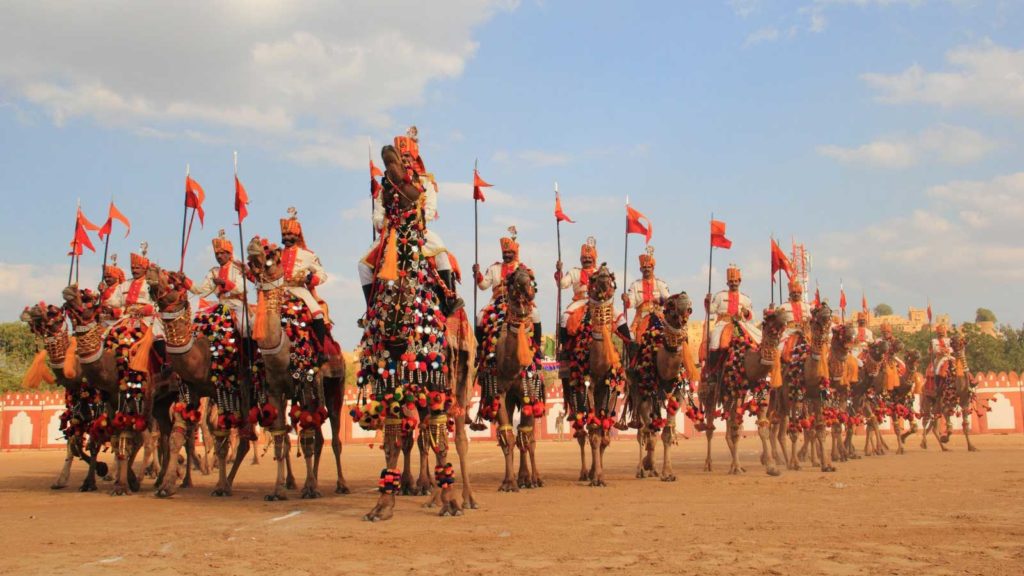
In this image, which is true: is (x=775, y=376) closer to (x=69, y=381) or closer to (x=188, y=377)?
(x=188, y=377)

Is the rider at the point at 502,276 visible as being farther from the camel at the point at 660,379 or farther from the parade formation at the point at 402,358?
the camel at the point at 660,379

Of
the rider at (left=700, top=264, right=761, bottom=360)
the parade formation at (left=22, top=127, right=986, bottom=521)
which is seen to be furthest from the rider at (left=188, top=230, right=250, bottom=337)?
the rider at (left=700, top=264, right=761, bottom=360)

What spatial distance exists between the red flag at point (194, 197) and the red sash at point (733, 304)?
9820mm

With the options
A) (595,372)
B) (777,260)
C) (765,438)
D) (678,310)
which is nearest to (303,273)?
(595,372)

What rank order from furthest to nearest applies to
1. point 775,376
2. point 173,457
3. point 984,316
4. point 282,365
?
1. point 984,316
2. point 775,376
3. point 173,457
4. point 282,365

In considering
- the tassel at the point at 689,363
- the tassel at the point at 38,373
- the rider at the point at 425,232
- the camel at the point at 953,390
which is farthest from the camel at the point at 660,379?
the camel at the point at 953,390

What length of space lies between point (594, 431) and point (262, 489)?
5.33m

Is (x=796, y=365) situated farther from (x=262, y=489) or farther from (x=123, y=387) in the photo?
(x=123, y=387)

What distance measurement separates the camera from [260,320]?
36.9ft

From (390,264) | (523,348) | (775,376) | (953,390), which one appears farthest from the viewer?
(953,390)

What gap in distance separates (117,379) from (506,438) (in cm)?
587

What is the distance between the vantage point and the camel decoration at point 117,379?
1303cm

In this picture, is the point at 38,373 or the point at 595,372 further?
the point at 38,373

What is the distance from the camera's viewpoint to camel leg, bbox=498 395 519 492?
1297cm
